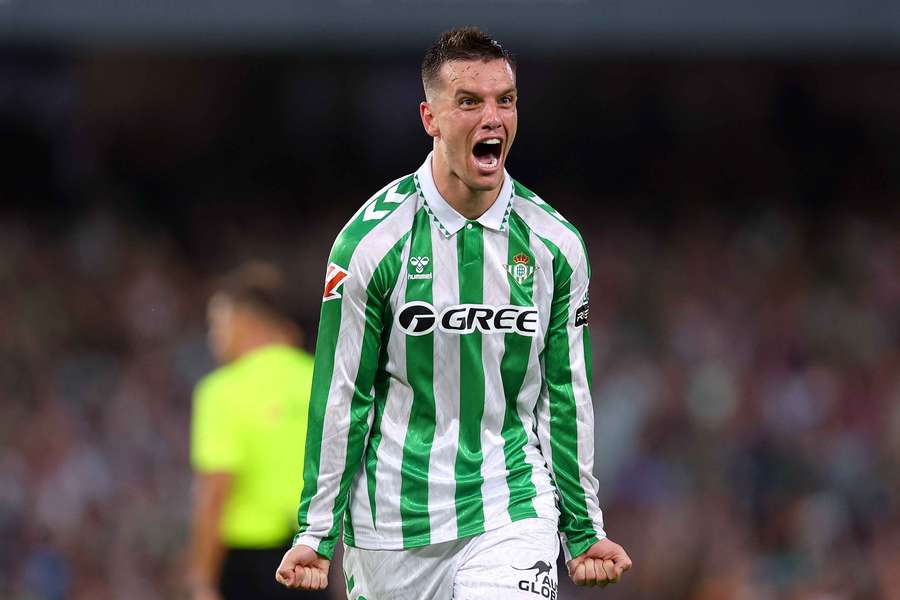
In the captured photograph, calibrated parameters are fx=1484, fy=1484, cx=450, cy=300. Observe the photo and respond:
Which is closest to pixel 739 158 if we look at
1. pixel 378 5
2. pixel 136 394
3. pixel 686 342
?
pixel 686 342

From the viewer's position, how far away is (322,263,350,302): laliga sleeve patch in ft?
11.8

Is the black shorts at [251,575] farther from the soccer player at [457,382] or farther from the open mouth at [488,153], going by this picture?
the open mouth at [488,153]

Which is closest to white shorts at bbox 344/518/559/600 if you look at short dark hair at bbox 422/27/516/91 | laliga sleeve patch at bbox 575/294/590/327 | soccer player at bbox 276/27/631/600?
soccer player at bbox 276/27/631/600

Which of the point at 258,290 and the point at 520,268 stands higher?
the point at 258,290

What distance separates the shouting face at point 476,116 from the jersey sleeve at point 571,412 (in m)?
0.30

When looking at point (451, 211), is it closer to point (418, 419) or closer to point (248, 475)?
point (418, 419)

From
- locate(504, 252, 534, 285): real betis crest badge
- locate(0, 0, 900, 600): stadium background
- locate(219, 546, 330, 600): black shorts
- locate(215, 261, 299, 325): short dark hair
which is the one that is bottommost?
locate(219, 546, 330, 600): black shorts

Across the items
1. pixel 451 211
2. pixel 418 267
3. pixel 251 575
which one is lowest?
pixel 251 575

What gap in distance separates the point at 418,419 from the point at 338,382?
0.23 meters

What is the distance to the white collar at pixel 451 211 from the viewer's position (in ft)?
12.2

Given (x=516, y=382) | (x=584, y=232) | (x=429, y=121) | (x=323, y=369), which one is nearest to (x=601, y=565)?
(x=516, y=382)

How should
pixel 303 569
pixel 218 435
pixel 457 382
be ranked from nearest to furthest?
pixel 303 569 → pixel 457 382 → pixel 218 435

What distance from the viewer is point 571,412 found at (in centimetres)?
374

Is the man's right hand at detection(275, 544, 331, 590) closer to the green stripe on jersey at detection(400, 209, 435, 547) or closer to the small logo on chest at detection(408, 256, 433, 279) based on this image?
the green stripe on jersey at detection(400, 209, 435, 547)
